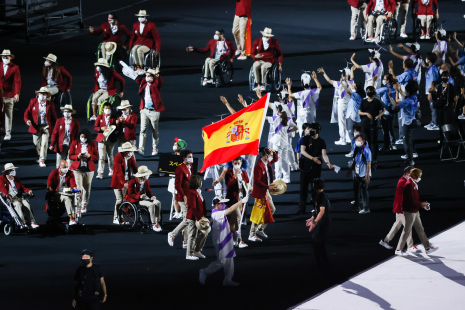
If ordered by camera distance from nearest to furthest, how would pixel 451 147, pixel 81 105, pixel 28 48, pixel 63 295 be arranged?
pixel 63 295, pixel 451 147, pixel 81 105, pixel 28 48

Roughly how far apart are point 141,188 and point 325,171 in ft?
17.5

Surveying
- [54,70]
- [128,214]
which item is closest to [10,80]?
[54,70]

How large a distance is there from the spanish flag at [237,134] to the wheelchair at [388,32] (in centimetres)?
1475

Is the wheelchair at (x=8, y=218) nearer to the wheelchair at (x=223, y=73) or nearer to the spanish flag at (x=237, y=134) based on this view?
the spanish flag at (x=237, y=134)

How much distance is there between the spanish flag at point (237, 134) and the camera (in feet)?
48.7

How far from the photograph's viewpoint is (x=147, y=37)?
25484 mm

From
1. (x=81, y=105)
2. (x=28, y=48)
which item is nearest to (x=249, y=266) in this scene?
(x=81, y=105)

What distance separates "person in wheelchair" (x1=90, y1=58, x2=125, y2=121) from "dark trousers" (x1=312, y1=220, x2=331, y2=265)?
28.5ft

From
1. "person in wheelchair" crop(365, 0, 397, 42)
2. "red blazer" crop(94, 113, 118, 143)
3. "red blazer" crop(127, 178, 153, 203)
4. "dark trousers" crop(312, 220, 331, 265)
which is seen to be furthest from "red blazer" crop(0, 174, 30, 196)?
"person in wheelchair" crop(365, 0, 397, 42)

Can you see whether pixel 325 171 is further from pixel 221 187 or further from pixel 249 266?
pixel 249 266

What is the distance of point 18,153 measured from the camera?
21172 mm

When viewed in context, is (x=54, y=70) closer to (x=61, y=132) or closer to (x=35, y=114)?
(x=35, y=114)

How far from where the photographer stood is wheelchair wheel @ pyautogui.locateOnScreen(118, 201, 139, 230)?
16.3m

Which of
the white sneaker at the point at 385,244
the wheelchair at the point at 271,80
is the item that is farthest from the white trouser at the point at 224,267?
the wheelchair at the point at 271,80
